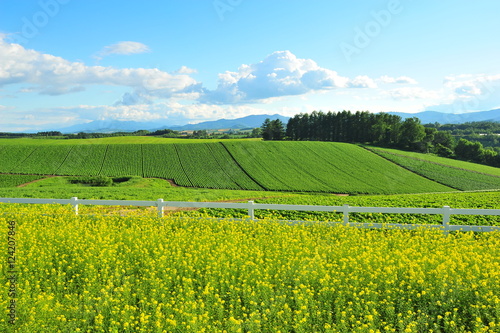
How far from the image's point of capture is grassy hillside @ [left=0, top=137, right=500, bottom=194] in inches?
2192

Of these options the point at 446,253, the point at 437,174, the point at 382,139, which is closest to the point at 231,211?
the point at 446,253

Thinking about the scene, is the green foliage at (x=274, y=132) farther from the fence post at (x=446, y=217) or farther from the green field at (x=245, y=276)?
the fence post at (x=446, y=217)

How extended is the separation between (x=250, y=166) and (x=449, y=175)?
131ft

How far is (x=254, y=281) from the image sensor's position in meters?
7.51

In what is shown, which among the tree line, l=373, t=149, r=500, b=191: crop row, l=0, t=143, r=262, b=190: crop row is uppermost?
the tree line

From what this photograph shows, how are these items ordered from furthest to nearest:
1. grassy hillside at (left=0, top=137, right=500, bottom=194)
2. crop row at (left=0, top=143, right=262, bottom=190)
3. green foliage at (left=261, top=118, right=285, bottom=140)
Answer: green foliage at (left=261, top=118, right=285, bottom=140)
crop row at (left=0, top=143, right=262, bottom=190)
grassy hillside at (left=0, top=137, right=500, bottom=194)

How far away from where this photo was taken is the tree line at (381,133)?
318 ft

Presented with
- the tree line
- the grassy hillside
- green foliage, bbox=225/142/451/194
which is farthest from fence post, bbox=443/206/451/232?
the tree line

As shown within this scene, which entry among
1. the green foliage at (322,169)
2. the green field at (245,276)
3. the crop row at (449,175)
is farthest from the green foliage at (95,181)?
the crop row at (449,175)

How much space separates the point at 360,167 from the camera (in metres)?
66.4

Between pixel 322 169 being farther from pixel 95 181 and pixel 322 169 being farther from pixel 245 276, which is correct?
pixel 245 276

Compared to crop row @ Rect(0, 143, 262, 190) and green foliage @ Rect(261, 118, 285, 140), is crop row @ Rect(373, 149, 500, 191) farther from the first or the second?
green foliage @ Rect(261, 118, 285, 140)

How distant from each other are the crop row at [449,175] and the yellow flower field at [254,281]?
59269 millimetres

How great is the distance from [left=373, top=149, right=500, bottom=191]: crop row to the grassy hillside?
0.64ft
